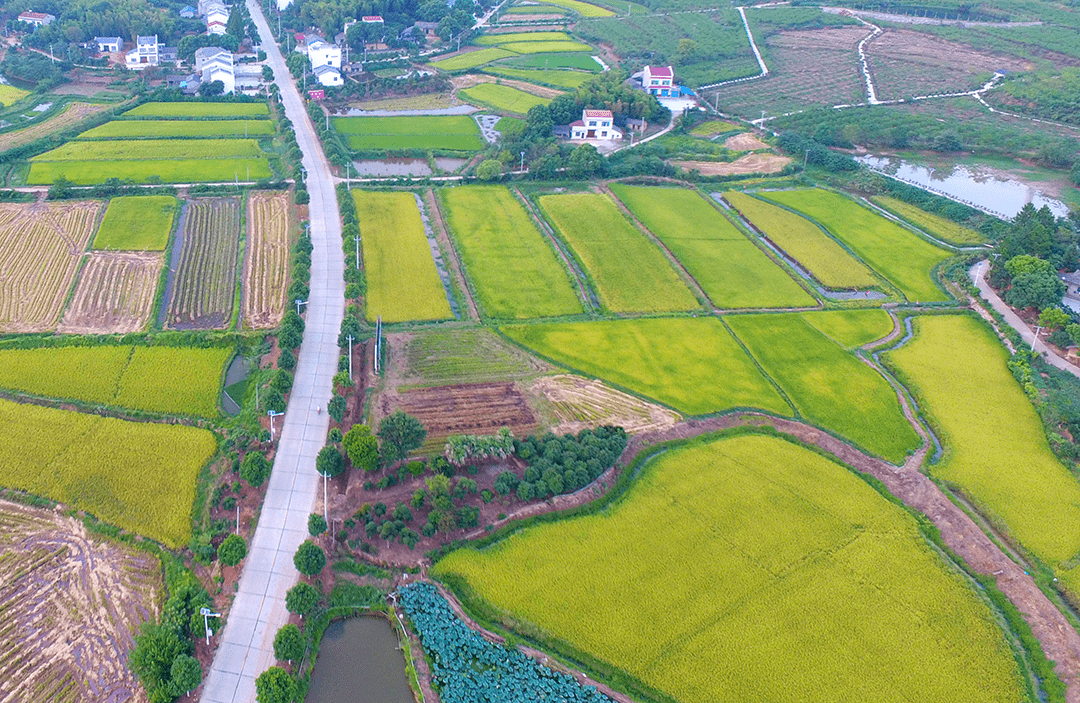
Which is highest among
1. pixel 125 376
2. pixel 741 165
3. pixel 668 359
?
pixel 741 165

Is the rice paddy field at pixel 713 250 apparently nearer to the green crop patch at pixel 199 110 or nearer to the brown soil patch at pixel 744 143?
the brown soil patch at pixel 744 143

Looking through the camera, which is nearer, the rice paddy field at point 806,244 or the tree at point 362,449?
the tree at point 362,449

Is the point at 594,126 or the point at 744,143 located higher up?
the point at 594,126

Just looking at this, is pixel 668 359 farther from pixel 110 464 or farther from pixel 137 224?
pixel 137 224

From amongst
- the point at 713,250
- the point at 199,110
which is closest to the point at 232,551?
the point at 713,250

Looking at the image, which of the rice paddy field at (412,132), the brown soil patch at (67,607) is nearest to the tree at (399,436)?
the brown soil patch at (67,607)

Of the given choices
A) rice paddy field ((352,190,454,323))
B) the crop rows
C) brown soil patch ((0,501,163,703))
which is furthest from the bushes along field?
rice paddy field ((352,190,454,323))
